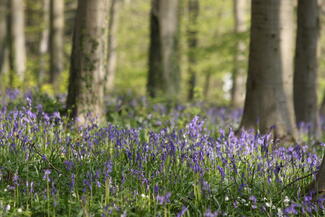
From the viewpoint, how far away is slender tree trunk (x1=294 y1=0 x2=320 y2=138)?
8016 millimetres

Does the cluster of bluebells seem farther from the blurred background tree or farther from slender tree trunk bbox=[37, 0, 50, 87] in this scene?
slender tree trunk bbox=[37, 0, 50, 87]

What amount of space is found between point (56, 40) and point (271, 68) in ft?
31.3

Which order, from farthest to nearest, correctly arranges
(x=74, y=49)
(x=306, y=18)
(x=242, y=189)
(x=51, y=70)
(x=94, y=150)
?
(x=51, y=70)
(x=306, y=18)
(x=74, y=49)
(x=94, y=150)
(x=242, y=189)

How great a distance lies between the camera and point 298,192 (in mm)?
3445

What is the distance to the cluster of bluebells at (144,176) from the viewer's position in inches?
130

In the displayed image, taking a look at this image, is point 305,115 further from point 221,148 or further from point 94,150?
point 94,150

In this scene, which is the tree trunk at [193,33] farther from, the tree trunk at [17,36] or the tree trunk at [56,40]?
the tree trunk at [17,36]

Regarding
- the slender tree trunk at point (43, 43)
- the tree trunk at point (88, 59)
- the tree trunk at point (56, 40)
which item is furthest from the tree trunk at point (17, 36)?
the tree trunk at point (88, 59)

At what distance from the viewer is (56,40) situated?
14016mm

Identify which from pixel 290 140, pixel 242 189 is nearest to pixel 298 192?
pixel 242 189

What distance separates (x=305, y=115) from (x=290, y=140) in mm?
2198

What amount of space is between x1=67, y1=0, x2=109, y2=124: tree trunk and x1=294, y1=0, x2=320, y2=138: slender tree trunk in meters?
3.89

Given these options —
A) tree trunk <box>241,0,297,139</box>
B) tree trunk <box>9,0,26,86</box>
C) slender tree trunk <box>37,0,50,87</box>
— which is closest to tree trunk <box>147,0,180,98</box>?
tree trunk <box>241,0,297,139</box>

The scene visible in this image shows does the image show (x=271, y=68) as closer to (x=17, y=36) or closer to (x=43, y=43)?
(x=17, y=36)
